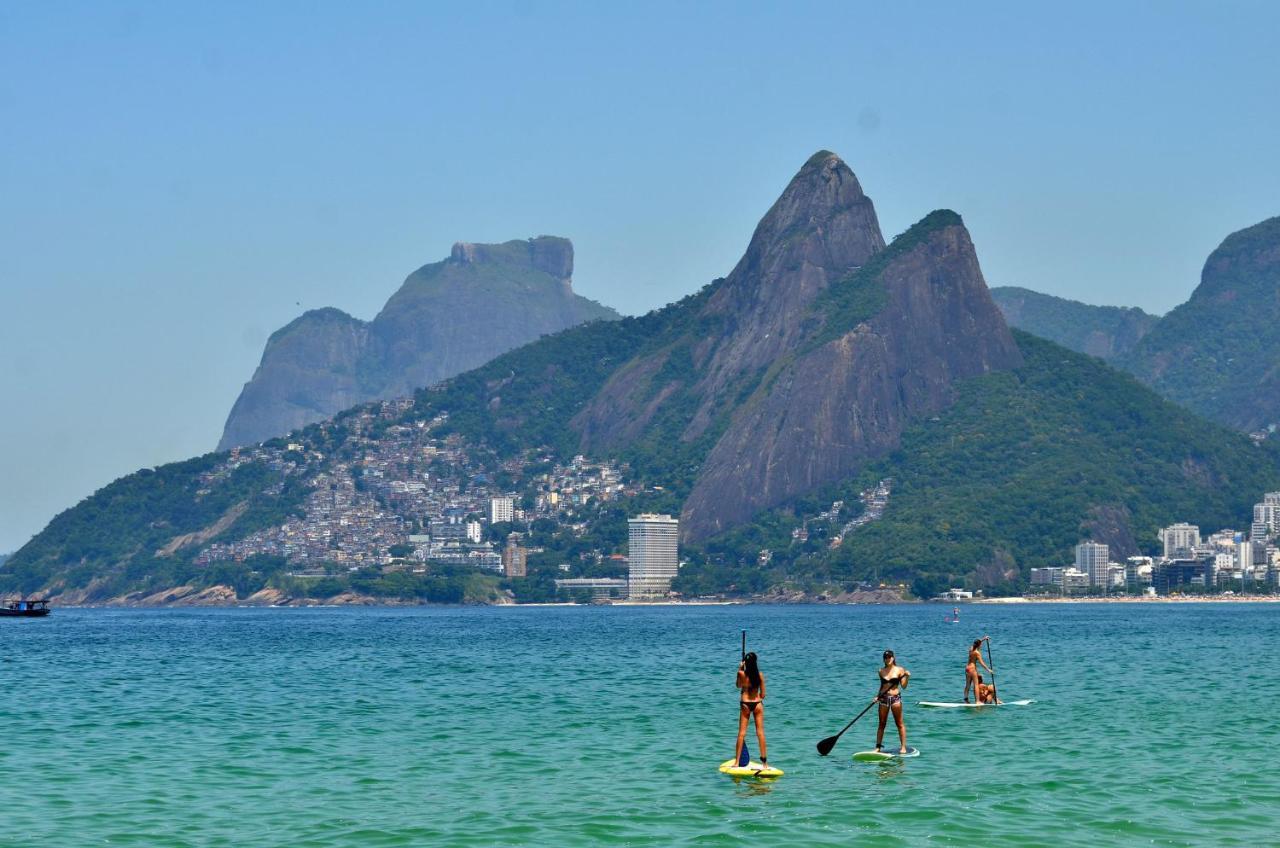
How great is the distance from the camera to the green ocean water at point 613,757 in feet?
111

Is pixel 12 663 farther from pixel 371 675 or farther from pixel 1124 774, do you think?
pixel 1124 774

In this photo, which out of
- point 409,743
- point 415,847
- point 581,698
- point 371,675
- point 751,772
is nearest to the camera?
point 415,847

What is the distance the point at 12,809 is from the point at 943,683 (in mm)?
42128

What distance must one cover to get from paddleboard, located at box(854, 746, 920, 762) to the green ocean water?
0.69 metres

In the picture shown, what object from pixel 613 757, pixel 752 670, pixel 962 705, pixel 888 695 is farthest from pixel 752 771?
pixel 962 705

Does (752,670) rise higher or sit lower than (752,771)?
higher

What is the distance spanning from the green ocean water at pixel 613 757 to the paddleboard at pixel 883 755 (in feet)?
2.25

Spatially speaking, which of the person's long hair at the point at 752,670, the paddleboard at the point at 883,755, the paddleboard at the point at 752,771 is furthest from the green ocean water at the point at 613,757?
the person's long hair at the point at 752,670

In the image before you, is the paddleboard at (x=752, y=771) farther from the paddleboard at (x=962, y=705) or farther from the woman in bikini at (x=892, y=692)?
the paddleboard at (x=962, y=705)

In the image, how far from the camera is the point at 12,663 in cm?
9750

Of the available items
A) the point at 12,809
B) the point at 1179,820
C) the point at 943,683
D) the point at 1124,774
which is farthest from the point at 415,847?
the point at 943,683

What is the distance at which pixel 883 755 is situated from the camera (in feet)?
139

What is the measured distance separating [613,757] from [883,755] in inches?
261

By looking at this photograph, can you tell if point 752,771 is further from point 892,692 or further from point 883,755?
point 892,692
